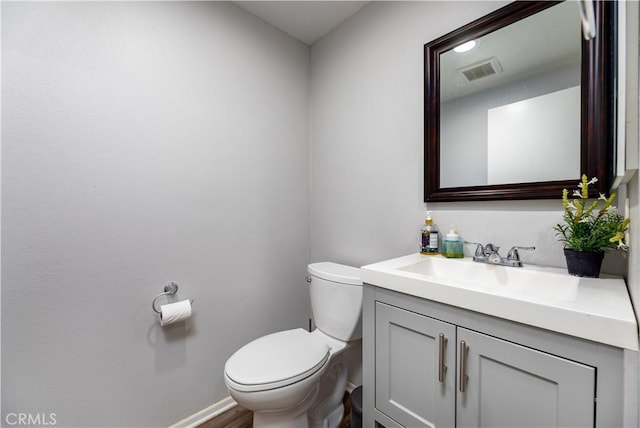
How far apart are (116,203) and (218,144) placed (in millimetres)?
570

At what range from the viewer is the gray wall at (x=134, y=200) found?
0.98 m

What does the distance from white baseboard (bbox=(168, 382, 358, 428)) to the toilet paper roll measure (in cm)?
56

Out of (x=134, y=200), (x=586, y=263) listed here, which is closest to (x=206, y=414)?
(x=134, y=200)

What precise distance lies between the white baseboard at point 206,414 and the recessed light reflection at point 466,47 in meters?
2.19

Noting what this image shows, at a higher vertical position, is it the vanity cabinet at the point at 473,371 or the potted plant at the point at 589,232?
the potted plant at the point at 589,232

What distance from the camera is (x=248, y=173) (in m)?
1.58

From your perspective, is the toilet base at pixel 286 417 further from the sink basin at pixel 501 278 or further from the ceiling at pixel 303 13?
the ceiling at pixel 303 13

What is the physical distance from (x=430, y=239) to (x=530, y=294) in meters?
0.49

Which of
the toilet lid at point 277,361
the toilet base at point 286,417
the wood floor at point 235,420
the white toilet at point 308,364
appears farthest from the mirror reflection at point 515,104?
the wood floor at point 235,420

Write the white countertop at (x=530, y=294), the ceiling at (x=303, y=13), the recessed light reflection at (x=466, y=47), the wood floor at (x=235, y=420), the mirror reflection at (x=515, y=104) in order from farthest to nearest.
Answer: the ceiling at (x=303, y=13) → the wood floor at (x=235, y=420) → the recessed light reflection at (x=466, y=47) → the mirror reflection at (x=515, y=104) → the white countertop at (x=530, y=294)

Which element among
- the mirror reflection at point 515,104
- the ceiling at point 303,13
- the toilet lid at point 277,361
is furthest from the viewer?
the ceiling at point 303,13

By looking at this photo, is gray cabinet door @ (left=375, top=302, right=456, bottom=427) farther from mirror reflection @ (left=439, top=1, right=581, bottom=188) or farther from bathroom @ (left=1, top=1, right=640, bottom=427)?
mirror reflection @ (left=439, top=1, right=581, bottom=188)

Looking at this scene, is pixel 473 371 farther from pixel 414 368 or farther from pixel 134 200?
pixel 134 200

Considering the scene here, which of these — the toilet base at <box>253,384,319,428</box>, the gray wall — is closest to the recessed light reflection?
the gray wall
